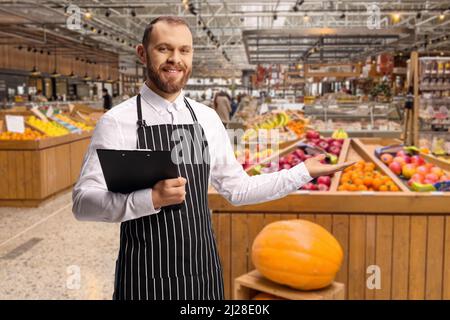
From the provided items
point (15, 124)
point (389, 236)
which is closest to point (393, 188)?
point (389, 236)

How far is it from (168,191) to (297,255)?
1.24 m

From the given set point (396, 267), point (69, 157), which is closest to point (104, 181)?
point (396, 267)

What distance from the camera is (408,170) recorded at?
12.4 ft

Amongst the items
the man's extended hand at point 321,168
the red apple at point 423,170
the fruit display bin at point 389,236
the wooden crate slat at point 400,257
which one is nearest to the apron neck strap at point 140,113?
the man's extended hand at point 321,168

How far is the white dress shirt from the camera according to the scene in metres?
1.59

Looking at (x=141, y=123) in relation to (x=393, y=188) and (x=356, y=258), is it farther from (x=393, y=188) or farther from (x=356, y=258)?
(x=393, y=188)

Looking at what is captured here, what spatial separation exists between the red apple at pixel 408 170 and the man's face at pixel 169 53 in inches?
100

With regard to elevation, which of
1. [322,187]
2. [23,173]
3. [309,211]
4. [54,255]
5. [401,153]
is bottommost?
[54,255]

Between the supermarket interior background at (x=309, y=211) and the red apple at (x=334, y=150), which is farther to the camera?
the red apple at (x=334, y=150)

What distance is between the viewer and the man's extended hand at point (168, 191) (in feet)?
5.01

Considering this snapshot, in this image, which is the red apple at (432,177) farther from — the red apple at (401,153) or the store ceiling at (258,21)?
the store ceiling at (258,21)
